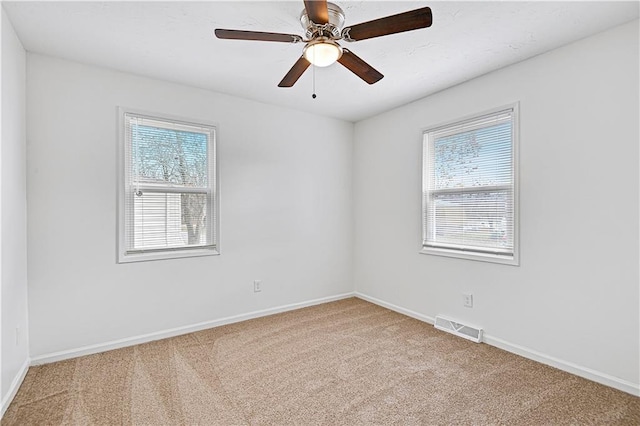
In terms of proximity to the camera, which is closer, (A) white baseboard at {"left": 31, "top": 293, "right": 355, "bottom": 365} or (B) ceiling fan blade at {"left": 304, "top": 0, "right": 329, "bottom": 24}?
(B) ceiling fan blade at {"left": 304, "top": 0, "right": 329, "bottom": 24}

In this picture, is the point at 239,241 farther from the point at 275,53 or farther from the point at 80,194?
the point at 275,53

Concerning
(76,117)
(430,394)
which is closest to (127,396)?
(430,394)

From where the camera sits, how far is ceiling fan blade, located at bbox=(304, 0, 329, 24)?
154 centimetres


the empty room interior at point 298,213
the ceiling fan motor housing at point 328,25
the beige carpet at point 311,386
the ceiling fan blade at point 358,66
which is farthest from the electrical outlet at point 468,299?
the ceiling fan motor housing at point 328,25

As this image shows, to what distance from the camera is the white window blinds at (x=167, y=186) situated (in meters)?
2.98

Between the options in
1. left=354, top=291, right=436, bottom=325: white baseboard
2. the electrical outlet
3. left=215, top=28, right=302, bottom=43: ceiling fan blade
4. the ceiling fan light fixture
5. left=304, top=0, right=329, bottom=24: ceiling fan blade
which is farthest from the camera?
left=354, top=291, right=436, bottom=325: white baseboard

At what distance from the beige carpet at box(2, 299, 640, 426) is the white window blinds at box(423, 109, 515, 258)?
973 mm

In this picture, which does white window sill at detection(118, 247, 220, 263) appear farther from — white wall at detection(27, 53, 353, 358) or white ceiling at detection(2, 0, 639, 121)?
white ceiling at detection(2, 0, 639, 121)

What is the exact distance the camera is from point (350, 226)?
453 centimetres

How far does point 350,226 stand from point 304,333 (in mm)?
1760

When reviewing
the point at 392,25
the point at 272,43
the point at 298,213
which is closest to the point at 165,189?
the point at 298,213

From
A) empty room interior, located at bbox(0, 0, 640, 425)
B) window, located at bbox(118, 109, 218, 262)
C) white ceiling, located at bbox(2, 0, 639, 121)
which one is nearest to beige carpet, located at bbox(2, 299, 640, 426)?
empty room interior, located at bbox(0, 0, 640, 425)

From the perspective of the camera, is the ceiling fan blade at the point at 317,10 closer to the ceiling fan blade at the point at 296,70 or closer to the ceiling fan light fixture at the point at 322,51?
the ceiling fan light fixture at the point at 322,51

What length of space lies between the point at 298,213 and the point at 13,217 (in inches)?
102
